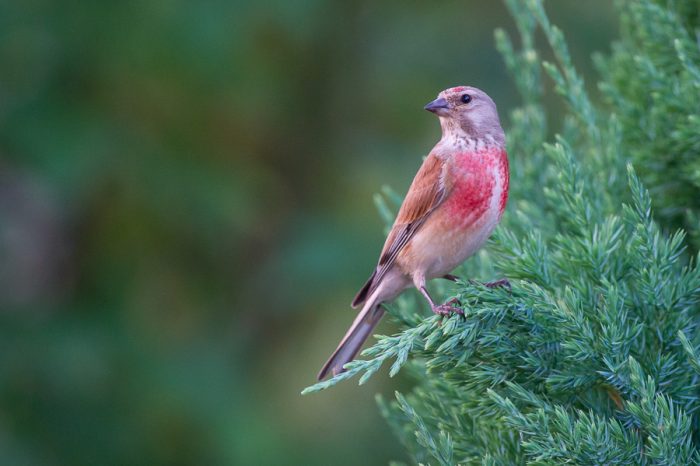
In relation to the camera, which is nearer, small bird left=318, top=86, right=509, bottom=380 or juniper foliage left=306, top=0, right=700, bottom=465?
juniper foliage left=306, top=0, right=700, bottom=465

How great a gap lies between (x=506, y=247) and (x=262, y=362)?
4578 millimetres

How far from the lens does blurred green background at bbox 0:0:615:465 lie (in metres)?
6.27

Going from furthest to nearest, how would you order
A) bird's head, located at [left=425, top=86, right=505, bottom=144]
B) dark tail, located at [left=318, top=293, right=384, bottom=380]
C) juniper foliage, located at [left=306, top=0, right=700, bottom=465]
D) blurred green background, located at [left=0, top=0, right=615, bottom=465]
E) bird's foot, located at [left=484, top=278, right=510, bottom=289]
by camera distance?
blurred green background, located at [left=0, top=0, right=615, bottom=465]
bird's head, located at [left=425, top=86, right=505, bottom=144]
dark tail, located at [left=318, top=293, right=384, bottom=380]
bird's foot, located at [left=484, top=278, right=510, bottom=289]
juniper foliage, located at [left=306, top=0, right=700, bottom=465]

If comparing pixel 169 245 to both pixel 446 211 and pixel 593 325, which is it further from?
pixel 593 325

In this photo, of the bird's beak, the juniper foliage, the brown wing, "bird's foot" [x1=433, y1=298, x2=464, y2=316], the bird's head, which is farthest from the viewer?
the bird's beak

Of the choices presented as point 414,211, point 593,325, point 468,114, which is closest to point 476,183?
point 414,211

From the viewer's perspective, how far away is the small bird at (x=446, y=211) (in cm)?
318

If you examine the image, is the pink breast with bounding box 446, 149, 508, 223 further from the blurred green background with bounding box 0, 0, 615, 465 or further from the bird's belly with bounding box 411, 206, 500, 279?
the blurred green background with bounding box 0, 0, 615, 465

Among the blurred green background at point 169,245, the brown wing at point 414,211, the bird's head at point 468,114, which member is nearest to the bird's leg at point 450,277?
the brown wing at point 414,211

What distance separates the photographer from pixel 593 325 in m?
2.23

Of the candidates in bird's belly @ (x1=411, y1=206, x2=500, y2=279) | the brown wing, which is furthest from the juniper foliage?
the brown wing

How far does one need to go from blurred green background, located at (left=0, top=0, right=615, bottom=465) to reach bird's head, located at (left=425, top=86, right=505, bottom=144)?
2850 millimetres

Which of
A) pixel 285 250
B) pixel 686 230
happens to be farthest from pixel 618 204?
pixel 285 250

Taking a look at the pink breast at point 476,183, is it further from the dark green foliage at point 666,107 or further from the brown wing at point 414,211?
the dark green foliage at point 666,107
